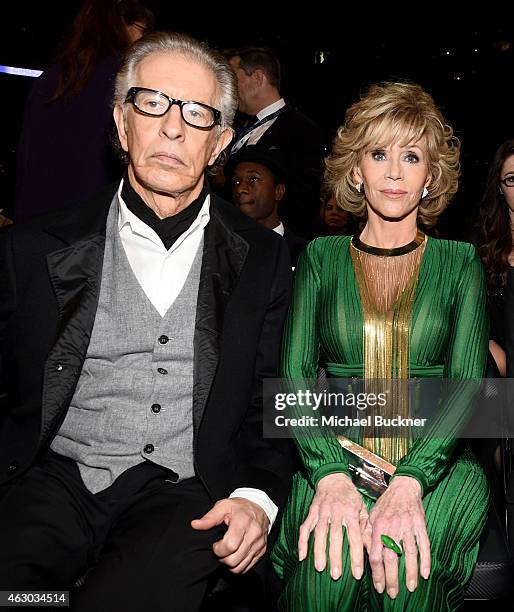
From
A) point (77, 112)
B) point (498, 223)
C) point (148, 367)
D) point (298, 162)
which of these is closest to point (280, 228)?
point (298, 162)

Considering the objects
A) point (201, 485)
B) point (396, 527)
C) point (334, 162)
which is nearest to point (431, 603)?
point (396, 527)

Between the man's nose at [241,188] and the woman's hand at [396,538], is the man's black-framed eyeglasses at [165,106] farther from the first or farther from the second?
the man's nose at [241,188]

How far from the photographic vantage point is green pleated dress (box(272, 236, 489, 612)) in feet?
7.24

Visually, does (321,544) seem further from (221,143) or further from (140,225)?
(221,143)

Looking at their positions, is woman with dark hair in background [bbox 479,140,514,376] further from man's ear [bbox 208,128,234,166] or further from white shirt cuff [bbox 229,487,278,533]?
white shirt cuff [bbox 229,487,278,533]

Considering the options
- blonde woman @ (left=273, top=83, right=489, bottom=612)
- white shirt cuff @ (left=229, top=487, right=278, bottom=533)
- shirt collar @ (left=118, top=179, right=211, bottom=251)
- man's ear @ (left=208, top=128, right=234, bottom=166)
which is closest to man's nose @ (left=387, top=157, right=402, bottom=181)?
blonde woman @ (left=273, top=83, right=489, bottom=612)

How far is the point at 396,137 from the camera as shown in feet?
8.65

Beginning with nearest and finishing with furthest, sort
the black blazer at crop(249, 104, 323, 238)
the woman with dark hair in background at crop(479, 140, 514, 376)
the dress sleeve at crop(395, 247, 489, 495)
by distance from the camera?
the dress sleeve at crop(395, 247, 489, 495) < the woman with dark hair in background at crop(479, 140, 514, 376) < the black blazer at crop(249, 104, 323, 238)

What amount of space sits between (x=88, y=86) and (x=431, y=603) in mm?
2302

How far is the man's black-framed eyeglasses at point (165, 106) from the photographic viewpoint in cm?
243

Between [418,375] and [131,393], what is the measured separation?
939 millimetres

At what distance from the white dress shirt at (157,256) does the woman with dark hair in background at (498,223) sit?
1523 mm

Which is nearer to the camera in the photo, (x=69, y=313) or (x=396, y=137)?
(x=69, y=313)

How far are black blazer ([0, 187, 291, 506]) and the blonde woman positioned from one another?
0.18 metres
